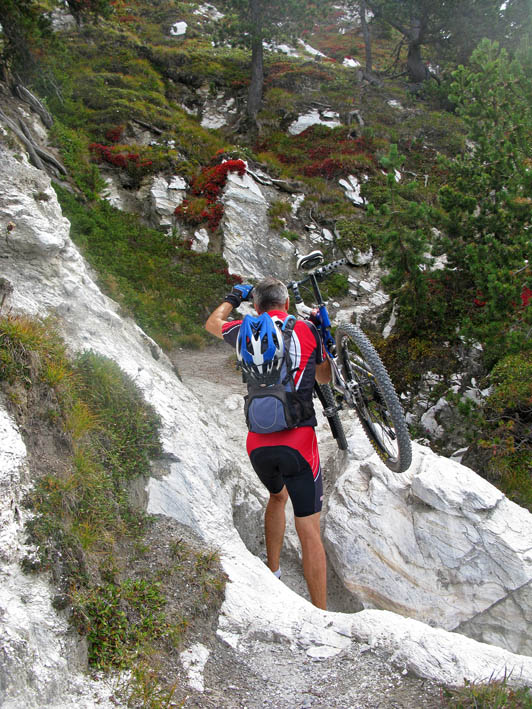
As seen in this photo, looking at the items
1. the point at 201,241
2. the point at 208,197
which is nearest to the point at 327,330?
the point at 201,241

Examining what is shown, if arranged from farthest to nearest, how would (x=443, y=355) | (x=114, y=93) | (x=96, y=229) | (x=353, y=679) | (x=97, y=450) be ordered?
(x=114, y=93) → (x=96, y=229) → (x=443, y=355) → (x=97, y=450) → (x=353, y=679)

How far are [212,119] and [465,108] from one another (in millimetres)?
17352

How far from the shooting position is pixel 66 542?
3270 mm

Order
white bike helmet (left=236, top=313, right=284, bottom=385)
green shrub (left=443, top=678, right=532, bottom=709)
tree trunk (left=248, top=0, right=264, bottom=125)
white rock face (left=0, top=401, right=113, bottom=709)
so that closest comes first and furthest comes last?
1. white rock face (left=0, top=401, right=113, bottom=709)
2. green shrub (left=443, top=678, right=532, bottom=709)
3. white bike helmet (left=236, top=313, right=284, bottom=385)
4. tree trunk (left=248, top=0, right=264, bottom=125)

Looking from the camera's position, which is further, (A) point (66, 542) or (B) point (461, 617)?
(B) point (461, 617)

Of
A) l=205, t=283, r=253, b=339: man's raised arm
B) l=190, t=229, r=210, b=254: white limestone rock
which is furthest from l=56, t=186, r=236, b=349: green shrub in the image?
l=205, t=283, r=253, b=339: man's raised arm

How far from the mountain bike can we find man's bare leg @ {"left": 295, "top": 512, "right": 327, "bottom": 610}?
1151 mm

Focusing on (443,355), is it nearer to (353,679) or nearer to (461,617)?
(461,617)

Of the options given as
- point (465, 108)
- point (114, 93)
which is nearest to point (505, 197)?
point (465, 108)

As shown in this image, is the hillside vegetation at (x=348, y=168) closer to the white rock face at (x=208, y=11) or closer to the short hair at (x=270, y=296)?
the short hair at (x=270, y=296)

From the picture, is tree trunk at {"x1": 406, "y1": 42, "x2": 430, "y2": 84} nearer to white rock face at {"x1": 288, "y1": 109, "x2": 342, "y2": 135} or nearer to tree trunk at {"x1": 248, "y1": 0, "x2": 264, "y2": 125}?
white rock face at {"x1": 288, "y1": 109, "x2": 342, "y2": 135}

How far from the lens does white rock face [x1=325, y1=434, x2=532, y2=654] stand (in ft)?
17.5

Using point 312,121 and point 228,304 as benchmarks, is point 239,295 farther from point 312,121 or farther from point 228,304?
point 312,121

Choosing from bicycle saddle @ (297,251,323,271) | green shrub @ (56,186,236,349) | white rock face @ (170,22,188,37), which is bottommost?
green shrub @ (56,186,236,349)
